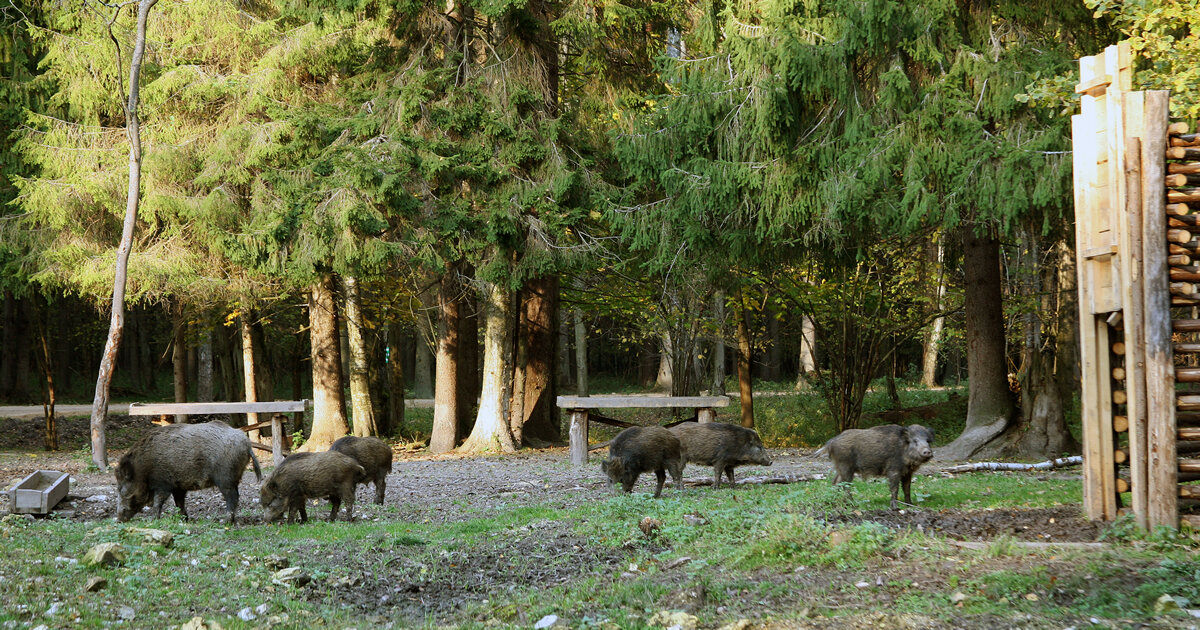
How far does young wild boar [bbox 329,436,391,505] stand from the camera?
449 inches

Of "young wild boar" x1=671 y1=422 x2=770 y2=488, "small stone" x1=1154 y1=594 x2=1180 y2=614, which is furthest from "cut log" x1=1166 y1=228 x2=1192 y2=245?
"young wild boar" x1=671 y1=422 x2=770 y2=488

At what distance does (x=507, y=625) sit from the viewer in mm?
6258

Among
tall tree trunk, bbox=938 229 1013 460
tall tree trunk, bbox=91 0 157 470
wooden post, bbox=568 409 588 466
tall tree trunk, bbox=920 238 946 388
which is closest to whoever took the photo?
tall tree trunk, bbox=938 229 1013 460

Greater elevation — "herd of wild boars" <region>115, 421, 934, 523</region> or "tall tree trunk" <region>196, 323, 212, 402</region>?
"tall tree trunk" <region>196, 323, 212, 402</region>

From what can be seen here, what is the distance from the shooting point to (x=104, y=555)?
724cm

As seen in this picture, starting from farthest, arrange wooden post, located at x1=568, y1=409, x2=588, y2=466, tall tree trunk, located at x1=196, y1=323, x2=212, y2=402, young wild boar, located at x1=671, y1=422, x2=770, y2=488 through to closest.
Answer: tall tree trunk, located at x1=196, y1=323, x2=212, y2=402, wooden post, located at x1=568, y1=409, x2=588, y2=466, young wild boar, located at x1=671, y1=422, x2=770, y2=488

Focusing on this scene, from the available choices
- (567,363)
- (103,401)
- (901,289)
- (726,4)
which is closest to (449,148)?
(726,4)

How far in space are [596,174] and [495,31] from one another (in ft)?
11.8

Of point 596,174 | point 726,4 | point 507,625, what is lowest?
point 507,625

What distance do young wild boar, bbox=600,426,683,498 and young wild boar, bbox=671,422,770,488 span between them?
0.82 ft

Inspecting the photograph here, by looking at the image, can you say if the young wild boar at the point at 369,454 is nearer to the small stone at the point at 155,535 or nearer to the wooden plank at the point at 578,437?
the small stone at the point at 155,535

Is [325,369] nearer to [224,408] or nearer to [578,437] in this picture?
[224,408]

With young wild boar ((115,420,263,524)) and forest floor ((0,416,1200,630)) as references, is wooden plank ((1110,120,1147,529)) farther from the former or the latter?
young wild boar ((115,420,263,524))

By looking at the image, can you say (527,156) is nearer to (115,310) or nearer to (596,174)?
(596,174)
